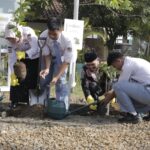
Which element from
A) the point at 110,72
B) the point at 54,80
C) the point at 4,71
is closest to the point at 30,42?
the point at 54,80

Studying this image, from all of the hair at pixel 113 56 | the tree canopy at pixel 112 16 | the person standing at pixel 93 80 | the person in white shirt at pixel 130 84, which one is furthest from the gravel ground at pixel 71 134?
the tree canopy at pixel 112 16

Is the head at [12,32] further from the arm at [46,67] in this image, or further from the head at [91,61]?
the head at [91,61]

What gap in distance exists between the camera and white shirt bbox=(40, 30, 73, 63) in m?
7.58

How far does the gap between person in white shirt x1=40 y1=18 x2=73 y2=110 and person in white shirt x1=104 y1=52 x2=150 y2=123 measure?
74 cm

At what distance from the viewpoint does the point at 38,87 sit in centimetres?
801

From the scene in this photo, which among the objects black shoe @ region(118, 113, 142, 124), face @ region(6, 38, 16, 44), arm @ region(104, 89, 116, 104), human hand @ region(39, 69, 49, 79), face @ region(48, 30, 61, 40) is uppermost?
face @ region(48, 30, 61, 40)

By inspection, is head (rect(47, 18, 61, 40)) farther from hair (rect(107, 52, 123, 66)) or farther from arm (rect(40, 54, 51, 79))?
hair (rect(107, 52, 123, 66))

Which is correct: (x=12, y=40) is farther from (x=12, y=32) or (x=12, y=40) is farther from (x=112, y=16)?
(x=112, y=16)

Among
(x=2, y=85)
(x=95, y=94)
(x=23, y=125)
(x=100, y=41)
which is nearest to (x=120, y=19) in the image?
(x=100, y=41)

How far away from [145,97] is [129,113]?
0.32m

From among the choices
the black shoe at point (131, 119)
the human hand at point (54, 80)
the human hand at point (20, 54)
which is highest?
the human hand at point (20, 54)

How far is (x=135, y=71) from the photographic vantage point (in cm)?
725

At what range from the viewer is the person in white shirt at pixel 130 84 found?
283 inches

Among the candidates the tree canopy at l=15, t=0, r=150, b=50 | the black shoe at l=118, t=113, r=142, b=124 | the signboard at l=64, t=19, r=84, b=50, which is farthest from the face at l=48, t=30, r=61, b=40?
the tree canopy at l=15, t=0, r=150, b=50
